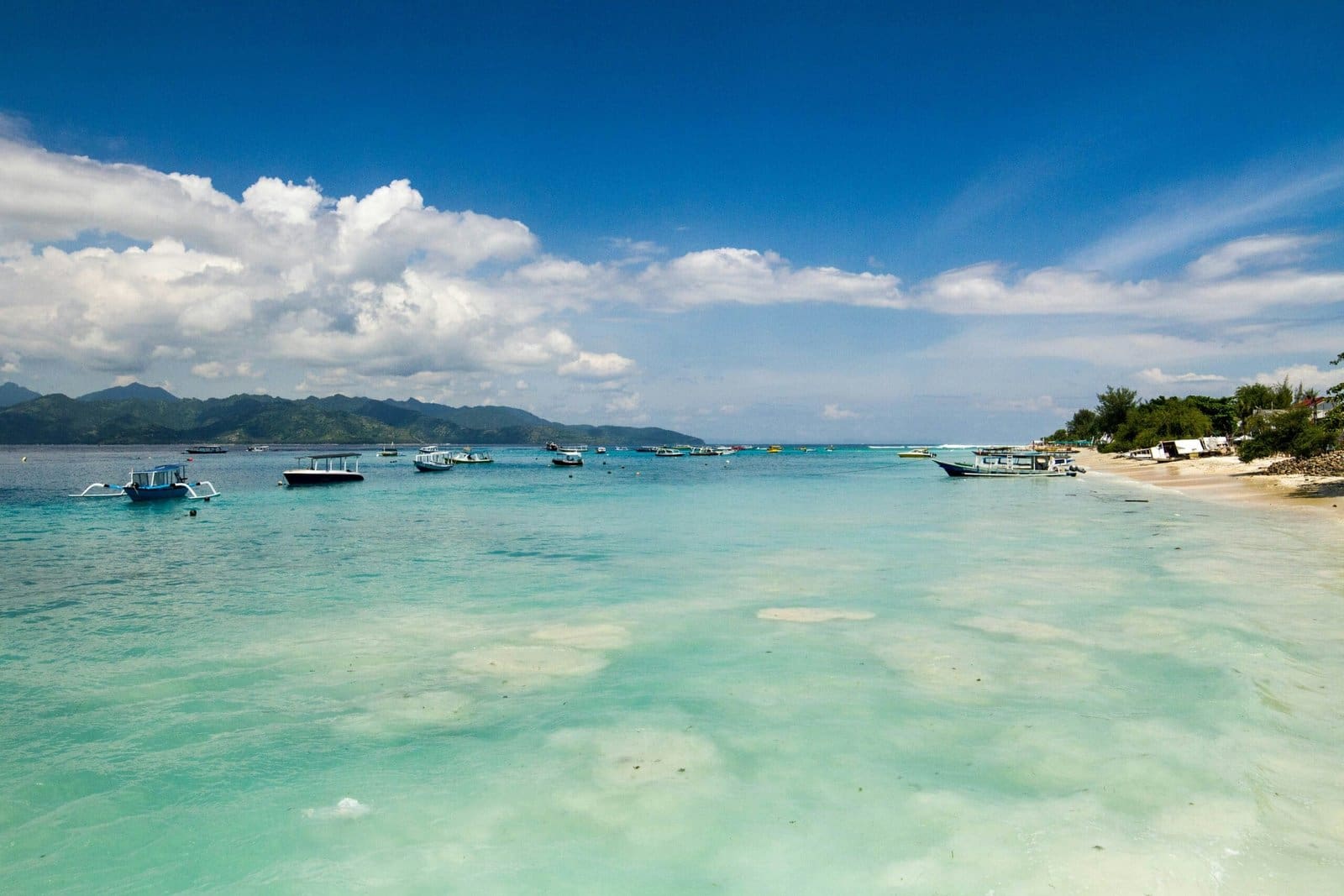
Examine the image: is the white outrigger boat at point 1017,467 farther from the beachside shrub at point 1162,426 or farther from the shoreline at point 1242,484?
the beachside shrub at point 1162,426

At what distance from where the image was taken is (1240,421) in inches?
3863

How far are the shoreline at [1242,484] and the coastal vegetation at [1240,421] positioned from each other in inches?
67.9

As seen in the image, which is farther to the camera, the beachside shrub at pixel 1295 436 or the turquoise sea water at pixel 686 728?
the beachside shrub at pixel 1295 436

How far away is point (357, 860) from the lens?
6.13 m

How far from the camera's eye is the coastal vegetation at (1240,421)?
3916 cm

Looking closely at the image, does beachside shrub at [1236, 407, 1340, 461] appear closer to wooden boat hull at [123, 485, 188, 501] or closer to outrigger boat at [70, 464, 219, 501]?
outrigger boat at [70, 464, 219, 501]

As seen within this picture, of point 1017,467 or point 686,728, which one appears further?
point 1017,467

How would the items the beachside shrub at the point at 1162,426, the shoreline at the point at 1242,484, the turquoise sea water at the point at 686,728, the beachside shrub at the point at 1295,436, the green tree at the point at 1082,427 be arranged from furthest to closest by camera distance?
the green tree at the point at 1082,427, the beachside shrub at the point at 1162,426, the beachside shrub at the point at 1295,436, the shoreline at the point at 1242,484, the turquoise sea water at the point at 686,728

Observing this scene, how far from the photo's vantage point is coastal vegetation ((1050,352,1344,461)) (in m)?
39.2

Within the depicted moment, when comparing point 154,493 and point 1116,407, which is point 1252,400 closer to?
point 1116,407

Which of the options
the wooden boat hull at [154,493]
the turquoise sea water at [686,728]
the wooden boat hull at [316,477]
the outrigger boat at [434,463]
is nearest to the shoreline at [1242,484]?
the turquoise sea water at [686,728]

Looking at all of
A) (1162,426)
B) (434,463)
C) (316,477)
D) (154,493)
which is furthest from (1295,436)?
(434,463)

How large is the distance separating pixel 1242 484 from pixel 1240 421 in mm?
65563

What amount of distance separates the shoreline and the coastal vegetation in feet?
5.66
